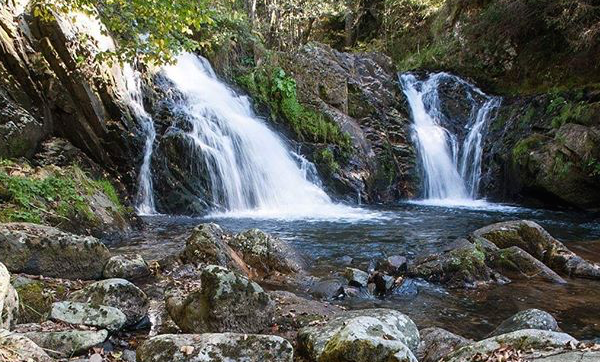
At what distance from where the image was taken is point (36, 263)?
5.47 meters

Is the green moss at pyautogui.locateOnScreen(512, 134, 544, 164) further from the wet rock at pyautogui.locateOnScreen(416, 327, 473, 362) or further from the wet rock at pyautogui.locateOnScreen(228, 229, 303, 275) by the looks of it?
the wet rock at pyautogui.locateOnScreen(416, 327, 473, 362)

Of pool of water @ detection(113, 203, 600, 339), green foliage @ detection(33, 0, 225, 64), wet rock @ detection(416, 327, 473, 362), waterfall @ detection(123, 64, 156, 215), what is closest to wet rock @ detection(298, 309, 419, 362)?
→ wet rock @ detection(416, 327, 473, 362)

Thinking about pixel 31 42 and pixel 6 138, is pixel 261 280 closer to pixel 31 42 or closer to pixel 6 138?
pixel 6 138

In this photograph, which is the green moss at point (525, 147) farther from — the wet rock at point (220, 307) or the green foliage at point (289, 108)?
the wet rock at point (220, 307)

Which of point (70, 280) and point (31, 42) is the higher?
point (31, 42)

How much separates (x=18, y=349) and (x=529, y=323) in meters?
4.39

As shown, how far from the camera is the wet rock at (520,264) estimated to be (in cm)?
704

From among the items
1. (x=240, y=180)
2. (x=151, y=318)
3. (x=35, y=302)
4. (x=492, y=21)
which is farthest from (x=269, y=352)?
(x=492, y=21)

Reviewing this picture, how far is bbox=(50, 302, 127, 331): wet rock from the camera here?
13.5 ft

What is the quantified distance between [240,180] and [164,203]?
7.27 ft

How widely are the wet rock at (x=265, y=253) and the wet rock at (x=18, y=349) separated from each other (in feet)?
14.4

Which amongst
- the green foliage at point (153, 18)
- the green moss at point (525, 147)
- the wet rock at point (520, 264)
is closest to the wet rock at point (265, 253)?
the green foliage at point (153, 18)

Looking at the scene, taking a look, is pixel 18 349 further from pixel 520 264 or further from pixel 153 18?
pixel 520 264

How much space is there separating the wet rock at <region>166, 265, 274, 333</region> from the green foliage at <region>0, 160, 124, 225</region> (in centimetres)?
386
